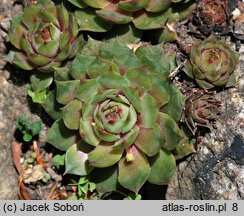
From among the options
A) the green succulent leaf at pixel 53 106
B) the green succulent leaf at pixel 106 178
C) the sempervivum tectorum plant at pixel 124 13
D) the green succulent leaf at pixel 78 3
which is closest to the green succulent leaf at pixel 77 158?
the green succulent leaf at pixel 106 178

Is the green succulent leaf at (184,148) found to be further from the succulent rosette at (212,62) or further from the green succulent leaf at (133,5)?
the green succulent leaf at (133,5)

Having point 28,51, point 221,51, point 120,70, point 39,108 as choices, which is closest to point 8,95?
point 39,108

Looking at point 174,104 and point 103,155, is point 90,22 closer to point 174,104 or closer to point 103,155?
point 174,104

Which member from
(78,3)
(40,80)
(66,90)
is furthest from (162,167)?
(78,3)

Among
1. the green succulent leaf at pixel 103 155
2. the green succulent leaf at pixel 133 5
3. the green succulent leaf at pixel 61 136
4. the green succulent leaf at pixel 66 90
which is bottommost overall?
the green succulent leaf at pixel 61 136

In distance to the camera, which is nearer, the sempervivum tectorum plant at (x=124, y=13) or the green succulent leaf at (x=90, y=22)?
the sempervivum tectorum plant at (x=124, y=13)

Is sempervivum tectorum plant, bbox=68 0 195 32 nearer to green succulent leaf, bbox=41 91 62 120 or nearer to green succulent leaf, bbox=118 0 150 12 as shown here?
green succulent leaf, bbox=118 0 150 12

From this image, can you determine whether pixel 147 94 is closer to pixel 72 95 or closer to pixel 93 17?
pixel 72 95
